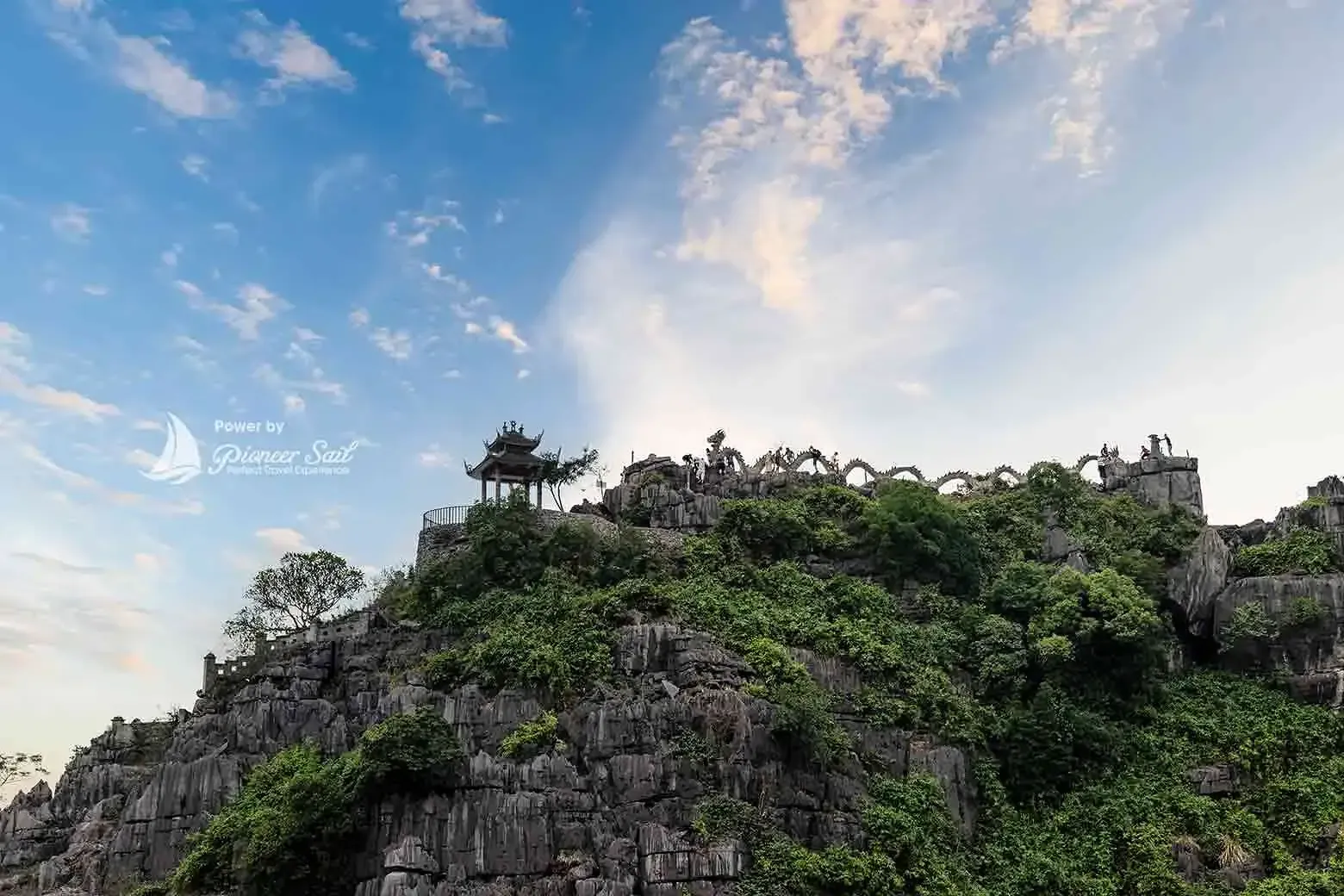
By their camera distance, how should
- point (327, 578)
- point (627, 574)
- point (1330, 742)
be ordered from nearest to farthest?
point (1330, 742)
point (627, 574)
point (327, 578)

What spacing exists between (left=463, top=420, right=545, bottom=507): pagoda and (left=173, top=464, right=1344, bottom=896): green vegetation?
423cm

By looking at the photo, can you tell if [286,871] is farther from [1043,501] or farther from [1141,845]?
[1043,501]

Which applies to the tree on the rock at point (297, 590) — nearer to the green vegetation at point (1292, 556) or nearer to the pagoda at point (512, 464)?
the pagoda at point (512, 464)

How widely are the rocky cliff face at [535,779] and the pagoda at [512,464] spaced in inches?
323

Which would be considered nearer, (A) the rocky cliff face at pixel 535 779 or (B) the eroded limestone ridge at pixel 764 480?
(A) the rocky cliff face at pixel 535 779

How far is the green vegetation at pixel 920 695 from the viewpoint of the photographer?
23.5 metres

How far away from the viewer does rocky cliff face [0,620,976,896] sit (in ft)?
73.9

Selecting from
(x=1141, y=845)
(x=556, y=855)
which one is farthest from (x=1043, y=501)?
(x=556, y=855)

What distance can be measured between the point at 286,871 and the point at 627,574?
11.6m

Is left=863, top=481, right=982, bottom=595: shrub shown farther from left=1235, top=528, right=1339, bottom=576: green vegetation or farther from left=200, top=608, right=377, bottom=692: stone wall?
left=200, top=608, right=377, bottom=692: stone wall

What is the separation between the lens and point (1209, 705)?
29.0 m

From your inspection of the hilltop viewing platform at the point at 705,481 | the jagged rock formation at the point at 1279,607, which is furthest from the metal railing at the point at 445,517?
the jagged rock formation at the point at 1279,607

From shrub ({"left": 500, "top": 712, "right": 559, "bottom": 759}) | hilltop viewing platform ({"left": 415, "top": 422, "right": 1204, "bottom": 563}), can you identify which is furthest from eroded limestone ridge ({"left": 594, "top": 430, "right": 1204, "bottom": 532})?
shrub ({"left": 500, "top": 712, "right": 559, "bottom": 759})

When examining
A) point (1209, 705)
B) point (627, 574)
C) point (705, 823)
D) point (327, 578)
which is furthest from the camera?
point (327, 578)
